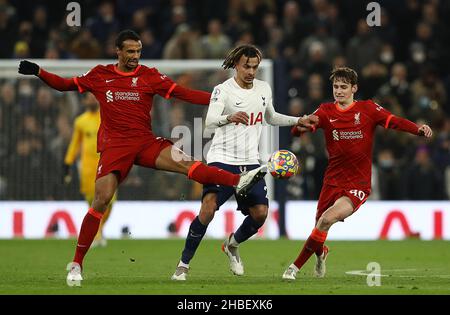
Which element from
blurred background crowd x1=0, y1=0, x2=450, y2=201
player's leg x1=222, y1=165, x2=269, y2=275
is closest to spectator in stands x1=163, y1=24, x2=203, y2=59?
blurred background crowd x1=0, y1=0, x2=450, y2=201

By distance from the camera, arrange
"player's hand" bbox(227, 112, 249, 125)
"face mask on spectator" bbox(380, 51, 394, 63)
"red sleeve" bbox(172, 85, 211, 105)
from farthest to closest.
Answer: "face mask on spectator" bbox(380, 51, 394, 63) → "red sleeve" bbox(172, 85, 211, 105) → "player's hand" bbox(227, 112, 249, 125)

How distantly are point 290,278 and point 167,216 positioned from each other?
8.53 m

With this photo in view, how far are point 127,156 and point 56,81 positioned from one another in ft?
3.22

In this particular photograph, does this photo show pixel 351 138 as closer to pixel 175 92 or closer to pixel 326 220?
pixel 326 220

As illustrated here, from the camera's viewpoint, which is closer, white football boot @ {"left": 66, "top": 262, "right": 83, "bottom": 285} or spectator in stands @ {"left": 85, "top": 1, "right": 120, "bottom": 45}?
white football boot @ {"left": 66, "top": 262, "right": 83, "bottom": 285}

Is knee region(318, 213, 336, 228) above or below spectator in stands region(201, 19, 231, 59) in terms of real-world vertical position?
below

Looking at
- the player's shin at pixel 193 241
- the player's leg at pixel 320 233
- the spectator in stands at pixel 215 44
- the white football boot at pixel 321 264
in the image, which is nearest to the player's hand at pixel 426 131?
the player's leg at pixel 320 233

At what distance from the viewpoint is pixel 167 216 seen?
771 inches

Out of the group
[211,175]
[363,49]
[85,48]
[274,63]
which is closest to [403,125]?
[211,175]

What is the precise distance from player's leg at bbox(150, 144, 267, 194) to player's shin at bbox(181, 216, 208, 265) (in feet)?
2.00

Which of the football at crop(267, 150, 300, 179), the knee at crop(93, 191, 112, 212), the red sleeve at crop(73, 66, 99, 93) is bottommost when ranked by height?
the knee at crop(93, 191, 112, 212)

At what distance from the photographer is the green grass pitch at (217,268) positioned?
1037 centimetres

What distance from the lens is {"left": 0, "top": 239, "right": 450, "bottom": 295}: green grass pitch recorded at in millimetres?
10367

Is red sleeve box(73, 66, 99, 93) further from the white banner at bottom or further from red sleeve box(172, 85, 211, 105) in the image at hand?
the white banner at bottom
